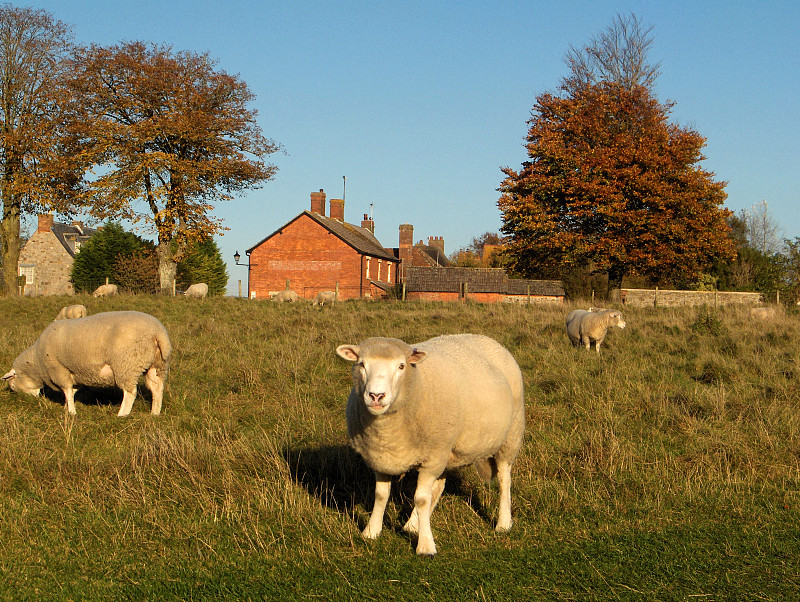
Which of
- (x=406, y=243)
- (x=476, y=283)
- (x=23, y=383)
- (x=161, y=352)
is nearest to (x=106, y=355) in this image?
(x=161, y=352)

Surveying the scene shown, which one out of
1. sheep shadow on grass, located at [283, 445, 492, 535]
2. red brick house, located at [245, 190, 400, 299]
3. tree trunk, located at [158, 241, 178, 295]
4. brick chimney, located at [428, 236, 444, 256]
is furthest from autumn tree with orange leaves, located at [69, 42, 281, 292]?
brick chimney, located at [428, 236, 444, 256]

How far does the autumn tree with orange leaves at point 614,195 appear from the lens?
3138 centimetres

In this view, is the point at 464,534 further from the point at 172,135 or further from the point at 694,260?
the point at 172,135

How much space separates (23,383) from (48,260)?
58.8 m

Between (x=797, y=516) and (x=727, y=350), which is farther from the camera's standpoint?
(x=727, y=350)

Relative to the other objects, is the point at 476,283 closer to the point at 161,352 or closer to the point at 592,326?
the point at 592,326

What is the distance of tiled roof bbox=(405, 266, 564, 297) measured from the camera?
48.5 meters

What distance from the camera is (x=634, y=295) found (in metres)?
37.1

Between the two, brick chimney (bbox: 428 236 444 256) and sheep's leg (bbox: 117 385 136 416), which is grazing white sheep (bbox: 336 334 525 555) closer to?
sheep's leg (bbox: 117 385 136 416)

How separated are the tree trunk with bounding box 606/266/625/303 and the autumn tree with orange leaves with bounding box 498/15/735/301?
68 millimetres

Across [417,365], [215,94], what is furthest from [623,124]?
[417,365]

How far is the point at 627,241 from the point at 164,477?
1129 inches

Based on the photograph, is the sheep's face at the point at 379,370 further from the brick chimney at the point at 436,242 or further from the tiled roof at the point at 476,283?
the brick chimney at the point at 436,242

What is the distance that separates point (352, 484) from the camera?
6113 mm
